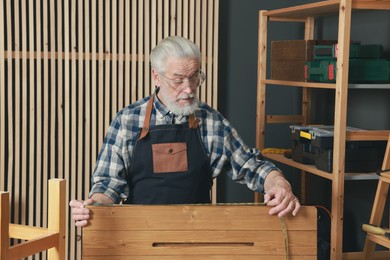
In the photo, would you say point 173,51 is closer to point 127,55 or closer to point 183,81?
point 183,81

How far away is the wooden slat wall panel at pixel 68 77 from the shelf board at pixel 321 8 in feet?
1.90

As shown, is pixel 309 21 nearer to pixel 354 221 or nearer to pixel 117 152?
pixel 354 221

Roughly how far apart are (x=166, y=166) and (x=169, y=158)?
4cm

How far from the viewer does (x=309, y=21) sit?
17.2 feet

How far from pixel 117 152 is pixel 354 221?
7.39 feet

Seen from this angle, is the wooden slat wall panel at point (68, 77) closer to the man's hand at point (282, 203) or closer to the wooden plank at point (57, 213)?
the man's hand at point (282, 203)

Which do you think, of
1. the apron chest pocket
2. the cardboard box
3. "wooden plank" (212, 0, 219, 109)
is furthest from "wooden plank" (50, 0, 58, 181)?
the apron chest pocket

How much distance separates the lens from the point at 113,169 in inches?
129

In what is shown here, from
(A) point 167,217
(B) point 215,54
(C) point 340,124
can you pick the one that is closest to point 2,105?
(B) point 215,54

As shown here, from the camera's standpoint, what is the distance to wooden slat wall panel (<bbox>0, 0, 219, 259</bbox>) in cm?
496

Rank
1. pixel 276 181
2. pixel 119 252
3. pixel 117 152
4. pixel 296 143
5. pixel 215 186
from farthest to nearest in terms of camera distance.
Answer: pixel 215 186, pixel 296 143, pixel 117 152, pixel 276 181, pixel 119 252

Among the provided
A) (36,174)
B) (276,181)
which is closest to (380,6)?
(276,181)

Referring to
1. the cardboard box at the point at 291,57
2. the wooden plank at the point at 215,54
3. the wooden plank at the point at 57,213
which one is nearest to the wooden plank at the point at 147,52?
the wooden plank at the point at 215,54

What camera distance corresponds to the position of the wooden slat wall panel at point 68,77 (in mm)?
4957
